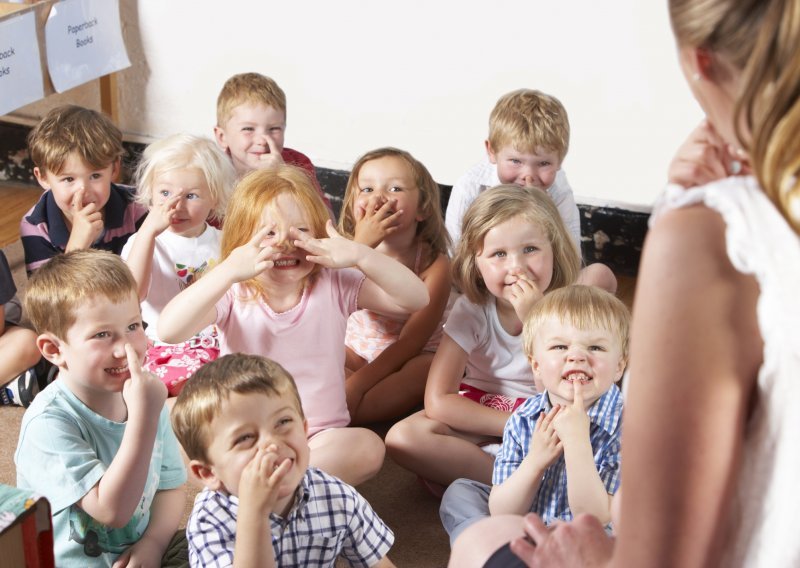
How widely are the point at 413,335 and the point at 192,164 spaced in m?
0.62

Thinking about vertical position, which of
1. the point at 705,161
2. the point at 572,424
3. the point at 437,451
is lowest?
the point at 437,451

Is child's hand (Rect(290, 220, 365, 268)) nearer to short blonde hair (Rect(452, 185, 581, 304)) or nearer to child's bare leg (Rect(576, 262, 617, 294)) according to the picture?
short blonde hair (Rect(452, 185, 581, 304))

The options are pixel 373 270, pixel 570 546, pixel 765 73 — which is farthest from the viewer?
pixel 373 270

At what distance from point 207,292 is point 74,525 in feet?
1.54

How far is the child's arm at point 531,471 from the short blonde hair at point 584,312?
0.47 ft

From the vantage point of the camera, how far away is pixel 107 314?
1629mm

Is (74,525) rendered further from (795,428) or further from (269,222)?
(795,428)

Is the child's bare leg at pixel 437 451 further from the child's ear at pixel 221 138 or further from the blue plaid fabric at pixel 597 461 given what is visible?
the child's ear at pixel 221 138

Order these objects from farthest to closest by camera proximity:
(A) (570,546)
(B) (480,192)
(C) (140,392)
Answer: (B) (480,192) < (C) (140,392) < (A) (570,546)

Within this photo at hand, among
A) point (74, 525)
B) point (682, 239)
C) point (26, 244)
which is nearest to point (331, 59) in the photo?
point (26, 244)

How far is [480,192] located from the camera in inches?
105

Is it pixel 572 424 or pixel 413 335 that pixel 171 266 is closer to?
pixel 413 335

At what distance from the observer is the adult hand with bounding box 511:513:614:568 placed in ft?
2.75

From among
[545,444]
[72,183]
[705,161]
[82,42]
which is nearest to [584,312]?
[545,444]
